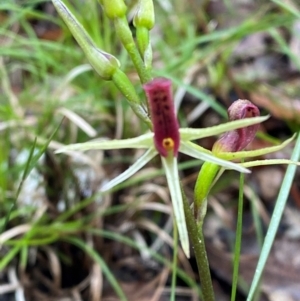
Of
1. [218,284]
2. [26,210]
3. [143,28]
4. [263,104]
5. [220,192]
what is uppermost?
[143,28]

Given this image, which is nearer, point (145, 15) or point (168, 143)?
point (168, 143)

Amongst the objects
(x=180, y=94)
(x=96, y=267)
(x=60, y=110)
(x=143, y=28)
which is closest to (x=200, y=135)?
(x=143, y=28)

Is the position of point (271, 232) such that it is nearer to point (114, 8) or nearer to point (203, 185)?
point (203, 185)

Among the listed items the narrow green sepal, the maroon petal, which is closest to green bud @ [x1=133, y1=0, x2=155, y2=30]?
the narrow green sepal

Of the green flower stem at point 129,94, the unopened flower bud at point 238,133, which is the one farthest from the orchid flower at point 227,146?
the green flower stem at point 129,94

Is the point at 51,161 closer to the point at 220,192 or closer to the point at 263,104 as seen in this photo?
the point at 220,192

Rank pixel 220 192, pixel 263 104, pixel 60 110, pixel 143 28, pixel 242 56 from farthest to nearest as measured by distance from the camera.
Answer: pixel 242 56
pixel 263 104
pixel 220 192
pixel 60 110
pixel 143 28

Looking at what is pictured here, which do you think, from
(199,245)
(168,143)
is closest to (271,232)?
(199,245)
